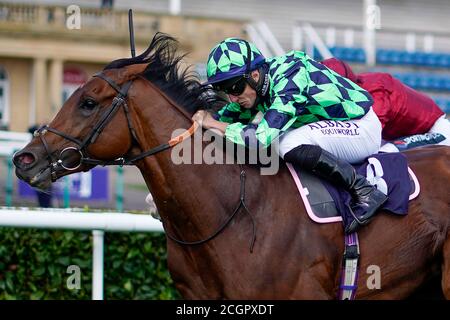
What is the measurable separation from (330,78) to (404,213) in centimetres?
75

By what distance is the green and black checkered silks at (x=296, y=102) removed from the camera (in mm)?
3838

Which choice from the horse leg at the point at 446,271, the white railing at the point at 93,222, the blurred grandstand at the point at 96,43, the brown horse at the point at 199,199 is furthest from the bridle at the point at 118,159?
the blurred grandstand at the point at 96,43

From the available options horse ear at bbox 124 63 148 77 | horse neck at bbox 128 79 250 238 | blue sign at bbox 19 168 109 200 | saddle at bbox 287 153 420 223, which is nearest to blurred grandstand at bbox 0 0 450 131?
blue sign at bbox 19 168 109 200

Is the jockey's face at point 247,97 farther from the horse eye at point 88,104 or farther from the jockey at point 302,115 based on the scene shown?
the horse eye at point 88,104

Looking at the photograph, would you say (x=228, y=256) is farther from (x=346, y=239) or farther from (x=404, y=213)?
(x=404, y=213)

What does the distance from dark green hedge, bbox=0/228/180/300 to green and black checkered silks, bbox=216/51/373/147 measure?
4.68 ft

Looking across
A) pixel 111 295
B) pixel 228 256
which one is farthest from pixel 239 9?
pixel 228 256

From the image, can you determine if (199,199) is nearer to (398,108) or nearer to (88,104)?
(88,104)

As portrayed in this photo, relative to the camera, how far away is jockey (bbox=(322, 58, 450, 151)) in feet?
14.9

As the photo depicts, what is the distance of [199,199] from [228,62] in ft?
2.16

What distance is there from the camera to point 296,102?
3.91m

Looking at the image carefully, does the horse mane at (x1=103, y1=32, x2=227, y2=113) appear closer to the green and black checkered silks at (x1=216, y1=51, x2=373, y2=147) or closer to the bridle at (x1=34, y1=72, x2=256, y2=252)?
the bridle at (x1=34, y1=72, x2=256, y2=252)

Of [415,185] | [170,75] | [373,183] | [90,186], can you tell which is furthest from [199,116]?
[90,186]

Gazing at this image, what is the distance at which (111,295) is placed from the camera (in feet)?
17.3
